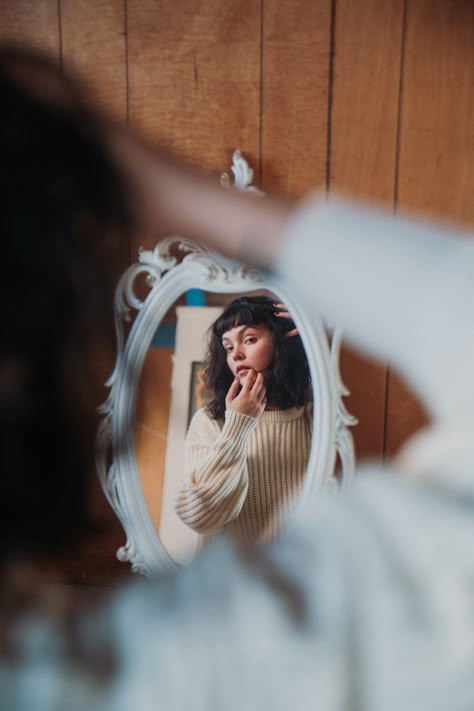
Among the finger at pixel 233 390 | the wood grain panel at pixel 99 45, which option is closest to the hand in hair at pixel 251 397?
the finger at pixel 233 390

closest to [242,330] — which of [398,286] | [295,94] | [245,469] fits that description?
[245,469]

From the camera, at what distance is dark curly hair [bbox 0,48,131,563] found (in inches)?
7.2

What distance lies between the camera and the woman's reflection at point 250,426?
68 centimetres

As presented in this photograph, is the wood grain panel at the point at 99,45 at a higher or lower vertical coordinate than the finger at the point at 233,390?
higher

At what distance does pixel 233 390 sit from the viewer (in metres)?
0.69

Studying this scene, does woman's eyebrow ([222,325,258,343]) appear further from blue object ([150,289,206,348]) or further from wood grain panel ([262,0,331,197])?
wood grain panel ([262,0,331,197])

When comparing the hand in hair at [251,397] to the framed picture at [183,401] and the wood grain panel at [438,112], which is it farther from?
the wood grain panel at [438,112]

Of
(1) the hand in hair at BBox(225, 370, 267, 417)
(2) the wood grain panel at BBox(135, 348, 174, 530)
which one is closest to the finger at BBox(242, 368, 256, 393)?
(1) the hand in hair at BBox(225, 370, 267, 417)

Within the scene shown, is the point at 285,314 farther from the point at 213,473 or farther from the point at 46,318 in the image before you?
the point at 46,318

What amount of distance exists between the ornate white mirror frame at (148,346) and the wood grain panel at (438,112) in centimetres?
19

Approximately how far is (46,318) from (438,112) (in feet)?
2.09

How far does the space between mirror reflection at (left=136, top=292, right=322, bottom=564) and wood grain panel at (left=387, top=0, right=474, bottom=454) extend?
22cm

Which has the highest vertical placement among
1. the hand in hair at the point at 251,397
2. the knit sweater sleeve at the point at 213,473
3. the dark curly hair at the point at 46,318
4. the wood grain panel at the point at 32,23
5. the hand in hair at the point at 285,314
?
the wood grain panel at the point at 32,23

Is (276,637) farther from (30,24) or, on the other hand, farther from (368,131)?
(30,24)
